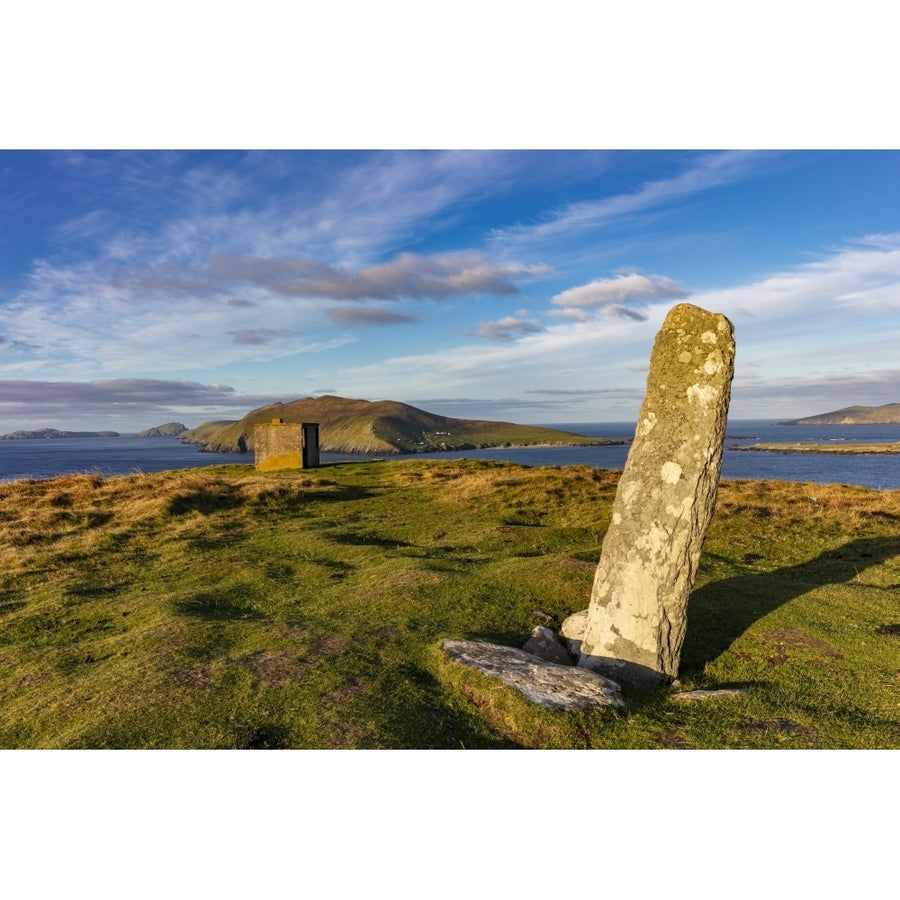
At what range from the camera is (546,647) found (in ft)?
33.0

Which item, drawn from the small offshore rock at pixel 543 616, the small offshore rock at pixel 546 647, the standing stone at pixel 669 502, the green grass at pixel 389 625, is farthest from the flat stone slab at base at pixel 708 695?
the small offshore rock at pixel 543 616

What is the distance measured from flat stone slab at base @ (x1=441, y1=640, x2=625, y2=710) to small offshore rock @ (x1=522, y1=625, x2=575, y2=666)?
0.89 meters

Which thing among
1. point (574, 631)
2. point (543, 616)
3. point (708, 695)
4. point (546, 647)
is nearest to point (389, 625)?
point (546, 647)

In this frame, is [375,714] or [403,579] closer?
[375,714]

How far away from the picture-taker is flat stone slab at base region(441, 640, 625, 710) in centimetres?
755

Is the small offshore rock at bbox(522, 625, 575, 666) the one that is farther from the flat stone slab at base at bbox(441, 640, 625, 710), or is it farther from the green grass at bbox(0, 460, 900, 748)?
the flat stone slab at base at bbox(441, 640, 625, 710)

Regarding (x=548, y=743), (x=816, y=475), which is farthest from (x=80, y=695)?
(x=816, y=475)

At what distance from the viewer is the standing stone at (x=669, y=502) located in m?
9.22

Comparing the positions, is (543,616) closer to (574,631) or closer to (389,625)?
(574,631)

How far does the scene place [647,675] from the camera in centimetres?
917

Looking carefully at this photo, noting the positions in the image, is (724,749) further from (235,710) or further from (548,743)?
(235,710)

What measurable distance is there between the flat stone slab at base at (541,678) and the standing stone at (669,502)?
1.20 meters

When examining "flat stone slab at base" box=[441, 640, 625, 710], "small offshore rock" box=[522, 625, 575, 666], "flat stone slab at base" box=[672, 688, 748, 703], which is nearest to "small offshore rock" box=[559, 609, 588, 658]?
"small offshore rock" box=[522, 625, 575, 666]

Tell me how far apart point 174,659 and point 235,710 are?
2.31 m
